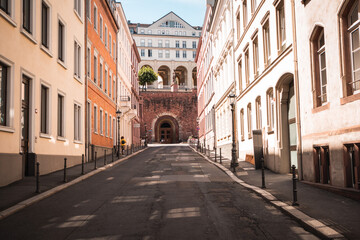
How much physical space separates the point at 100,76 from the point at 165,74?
71449 mm

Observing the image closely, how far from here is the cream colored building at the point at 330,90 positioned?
1019cm

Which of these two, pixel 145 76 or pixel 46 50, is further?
pixel 145 76

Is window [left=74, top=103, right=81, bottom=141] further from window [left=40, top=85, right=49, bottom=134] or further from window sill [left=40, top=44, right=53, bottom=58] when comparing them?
window sill [left=40, top=44, right=53, bottom=58]

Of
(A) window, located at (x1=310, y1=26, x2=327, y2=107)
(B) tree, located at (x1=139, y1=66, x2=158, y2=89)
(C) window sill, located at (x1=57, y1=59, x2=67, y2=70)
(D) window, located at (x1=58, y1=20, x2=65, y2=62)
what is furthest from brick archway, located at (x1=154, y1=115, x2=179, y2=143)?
(A) window, located at (x1=310, y1=26, x2=327, y2=107)

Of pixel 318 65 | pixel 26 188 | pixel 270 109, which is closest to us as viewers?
pixel 26 188

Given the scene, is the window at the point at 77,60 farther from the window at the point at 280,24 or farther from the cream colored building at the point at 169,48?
the cream colored building at the point at 169,48

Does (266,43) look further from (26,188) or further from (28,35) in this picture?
(26,188)

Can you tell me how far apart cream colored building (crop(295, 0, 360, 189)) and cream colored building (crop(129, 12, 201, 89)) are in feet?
263

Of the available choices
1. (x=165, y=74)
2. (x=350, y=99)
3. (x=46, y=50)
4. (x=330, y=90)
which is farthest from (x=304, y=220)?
(x=165, y=74)

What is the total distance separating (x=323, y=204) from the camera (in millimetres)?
9352

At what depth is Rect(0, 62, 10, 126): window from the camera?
13345 mm

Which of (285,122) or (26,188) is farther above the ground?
(285,122)

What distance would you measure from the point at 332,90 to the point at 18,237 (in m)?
8.58

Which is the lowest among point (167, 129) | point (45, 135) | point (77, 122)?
point (45, 135)
